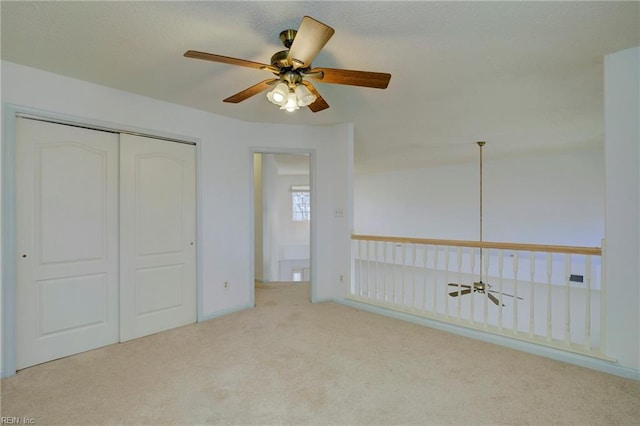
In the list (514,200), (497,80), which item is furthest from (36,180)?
(514,200)

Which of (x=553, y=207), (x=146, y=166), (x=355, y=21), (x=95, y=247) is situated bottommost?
(x=95, y=247)

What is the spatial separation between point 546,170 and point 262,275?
218 inches

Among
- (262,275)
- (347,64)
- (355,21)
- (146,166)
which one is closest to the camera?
(355,21)

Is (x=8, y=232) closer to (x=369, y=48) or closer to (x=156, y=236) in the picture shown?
(x=156, y=236)

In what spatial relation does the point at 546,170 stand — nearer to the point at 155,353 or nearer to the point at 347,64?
the point at 347,64

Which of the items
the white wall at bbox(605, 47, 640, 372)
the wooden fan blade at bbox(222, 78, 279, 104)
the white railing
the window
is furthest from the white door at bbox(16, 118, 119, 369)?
the window

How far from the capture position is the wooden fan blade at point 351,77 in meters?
1.67

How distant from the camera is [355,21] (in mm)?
1660

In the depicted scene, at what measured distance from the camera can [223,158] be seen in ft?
11.1

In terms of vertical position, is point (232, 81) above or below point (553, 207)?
above

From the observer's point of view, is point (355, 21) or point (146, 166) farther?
point (146, 166)

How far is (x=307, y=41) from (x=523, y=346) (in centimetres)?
280

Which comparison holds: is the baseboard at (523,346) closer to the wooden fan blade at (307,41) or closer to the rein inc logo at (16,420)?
the wooden fan blade at (307,41)

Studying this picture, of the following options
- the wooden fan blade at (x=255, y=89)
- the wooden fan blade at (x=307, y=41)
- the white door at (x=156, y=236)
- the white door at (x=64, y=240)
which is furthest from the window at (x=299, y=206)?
the wooden fan blade at (x=307, y=41)
